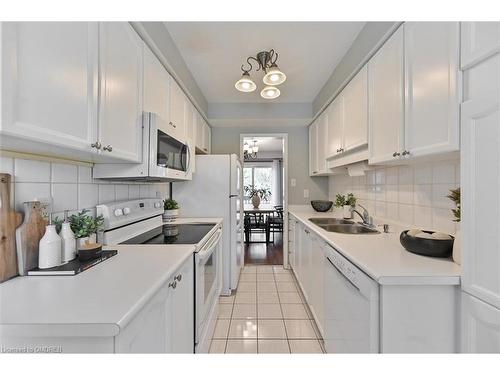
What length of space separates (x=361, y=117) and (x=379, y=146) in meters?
0.40

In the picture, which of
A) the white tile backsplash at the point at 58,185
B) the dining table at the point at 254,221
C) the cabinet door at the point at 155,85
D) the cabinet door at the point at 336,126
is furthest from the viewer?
the dining table at the point at 254,221

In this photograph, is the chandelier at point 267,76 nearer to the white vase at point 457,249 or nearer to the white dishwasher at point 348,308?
the white dishwasher at point 348,308

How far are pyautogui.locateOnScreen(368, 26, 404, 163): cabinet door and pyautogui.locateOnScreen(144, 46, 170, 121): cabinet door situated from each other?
1.55 m

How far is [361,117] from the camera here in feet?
6.02

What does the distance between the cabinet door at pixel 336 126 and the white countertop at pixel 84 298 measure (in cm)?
195

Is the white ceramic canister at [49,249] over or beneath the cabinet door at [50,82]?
beneath

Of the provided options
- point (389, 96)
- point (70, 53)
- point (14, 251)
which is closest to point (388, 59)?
point (389, 96)

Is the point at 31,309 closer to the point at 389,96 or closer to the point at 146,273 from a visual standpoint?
the point at 146,273

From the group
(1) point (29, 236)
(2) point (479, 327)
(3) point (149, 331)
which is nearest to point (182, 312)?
(3) point (149, 331)

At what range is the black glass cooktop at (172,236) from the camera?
147cm

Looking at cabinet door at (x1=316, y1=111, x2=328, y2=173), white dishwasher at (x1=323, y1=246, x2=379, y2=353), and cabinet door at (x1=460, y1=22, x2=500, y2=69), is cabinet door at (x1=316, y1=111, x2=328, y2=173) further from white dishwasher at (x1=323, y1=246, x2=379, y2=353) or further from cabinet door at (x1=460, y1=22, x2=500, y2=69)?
cabinet door at (x1=460, y1=22, x2=500, y2=69)

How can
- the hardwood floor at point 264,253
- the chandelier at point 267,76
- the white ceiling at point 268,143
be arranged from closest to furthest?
the chandelier at point 267,76, the hardwood floor at point 264,253, the white ceiling at point 268,143

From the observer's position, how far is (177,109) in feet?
6.64

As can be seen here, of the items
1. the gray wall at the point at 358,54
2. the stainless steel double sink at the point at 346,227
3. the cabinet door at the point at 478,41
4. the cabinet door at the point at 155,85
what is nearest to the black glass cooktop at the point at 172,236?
the cabinet door at the point at 155,85
